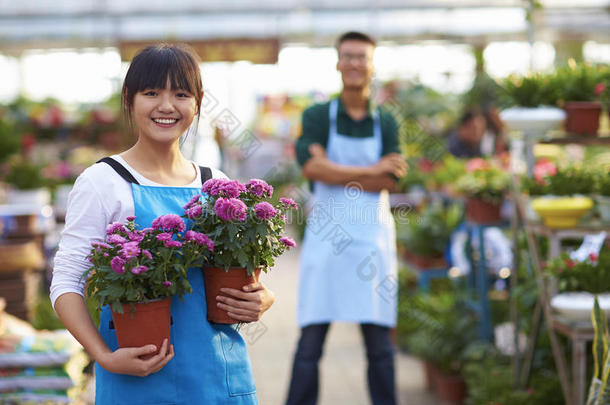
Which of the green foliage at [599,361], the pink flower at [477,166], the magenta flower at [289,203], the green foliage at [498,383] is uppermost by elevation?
the pink flower at [477,166]

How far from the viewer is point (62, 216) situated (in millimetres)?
5738

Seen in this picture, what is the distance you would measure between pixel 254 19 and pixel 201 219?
10.7 meters

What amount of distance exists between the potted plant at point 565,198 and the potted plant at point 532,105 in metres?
0.20

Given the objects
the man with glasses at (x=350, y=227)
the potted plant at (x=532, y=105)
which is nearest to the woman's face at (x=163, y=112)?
the man with glasses at (x=350, y=227)

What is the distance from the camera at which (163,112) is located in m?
1.65

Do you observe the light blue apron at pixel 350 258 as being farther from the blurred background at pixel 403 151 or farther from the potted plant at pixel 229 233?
the potted plant at pixel 229 233

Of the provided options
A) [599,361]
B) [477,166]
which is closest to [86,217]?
[599,361]

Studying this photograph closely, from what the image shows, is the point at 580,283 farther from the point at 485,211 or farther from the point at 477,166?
the point at 477,166

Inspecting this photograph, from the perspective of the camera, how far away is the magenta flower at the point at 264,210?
5.36 feet

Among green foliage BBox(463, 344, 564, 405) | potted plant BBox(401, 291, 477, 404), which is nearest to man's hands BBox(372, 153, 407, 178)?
green foliage BBox(463, 344, 564, 405)

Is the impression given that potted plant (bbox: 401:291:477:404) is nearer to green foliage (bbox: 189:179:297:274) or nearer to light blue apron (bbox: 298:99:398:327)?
light blue apron (bbox: 298:99:398:327)

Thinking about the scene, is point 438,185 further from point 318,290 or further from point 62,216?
point 62,216

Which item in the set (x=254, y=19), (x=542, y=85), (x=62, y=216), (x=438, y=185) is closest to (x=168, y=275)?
(x=542, y=85)

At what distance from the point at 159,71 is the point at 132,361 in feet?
1.94
